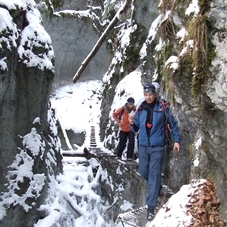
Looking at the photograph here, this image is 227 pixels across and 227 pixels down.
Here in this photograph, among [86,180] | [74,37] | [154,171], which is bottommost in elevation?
[86,180]

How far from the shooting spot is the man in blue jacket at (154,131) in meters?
4.64

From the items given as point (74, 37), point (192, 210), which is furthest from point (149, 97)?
point (74, 37)

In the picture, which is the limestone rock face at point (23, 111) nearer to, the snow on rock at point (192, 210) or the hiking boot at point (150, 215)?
the hiking boot at point (150, 215)

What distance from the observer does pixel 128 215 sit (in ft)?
15.6

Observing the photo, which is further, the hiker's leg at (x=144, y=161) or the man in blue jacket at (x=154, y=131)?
the hiker's leg at (x=144, y=161)

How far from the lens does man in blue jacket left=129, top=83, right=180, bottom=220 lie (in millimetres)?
4635

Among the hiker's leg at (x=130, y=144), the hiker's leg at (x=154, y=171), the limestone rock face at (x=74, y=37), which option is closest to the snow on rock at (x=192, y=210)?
the hiker's leg at (x=154, y=171)

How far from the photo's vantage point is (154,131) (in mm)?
4676

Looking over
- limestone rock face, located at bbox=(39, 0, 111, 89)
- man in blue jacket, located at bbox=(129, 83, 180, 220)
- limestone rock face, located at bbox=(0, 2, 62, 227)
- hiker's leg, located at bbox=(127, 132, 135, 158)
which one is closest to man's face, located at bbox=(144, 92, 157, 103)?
man in blue jacket, located at bbox=(129, 83, 180, 220)

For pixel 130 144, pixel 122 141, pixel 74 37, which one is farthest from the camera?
pixel 74 37

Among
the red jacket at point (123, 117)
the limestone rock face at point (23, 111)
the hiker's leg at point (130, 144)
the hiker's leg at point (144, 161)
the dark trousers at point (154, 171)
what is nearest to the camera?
the dark trousers at point (154, 171)

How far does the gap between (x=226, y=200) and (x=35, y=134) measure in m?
4.86

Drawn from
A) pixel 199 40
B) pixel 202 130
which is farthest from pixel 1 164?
pixel 199 40

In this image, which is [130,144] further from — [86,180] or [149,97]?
[149,97]
